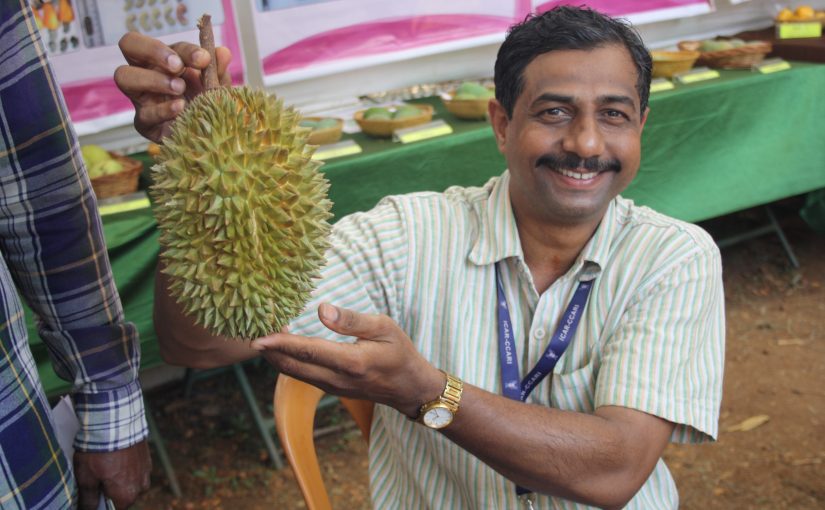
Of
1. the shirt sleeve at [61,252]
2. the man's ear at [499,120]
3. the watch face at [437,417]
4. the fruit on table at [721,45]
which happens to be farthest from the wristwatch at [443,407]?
the fruit on table at [721,45]

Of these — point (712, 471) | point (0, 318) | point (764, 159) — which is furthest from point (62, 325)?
point (764, 159)

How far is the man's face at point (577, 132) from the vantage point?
1735 millimetres

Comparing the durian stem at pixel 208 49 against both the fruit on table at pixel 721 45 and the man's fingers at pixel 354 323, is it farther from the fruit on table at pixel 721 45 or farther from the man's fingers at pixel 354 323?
the fruit on table at pixel 721 45

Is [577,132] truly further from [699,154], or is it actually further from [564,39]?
[699,154]

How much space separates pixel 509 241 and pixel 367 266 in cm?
36

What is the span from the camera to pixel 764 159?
442cm

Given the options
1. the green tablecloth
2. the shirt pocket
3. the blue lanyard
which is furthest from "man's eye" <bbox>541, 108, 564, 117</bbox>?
the green tablecloth

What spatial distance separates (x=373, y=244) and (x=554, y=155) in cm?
49

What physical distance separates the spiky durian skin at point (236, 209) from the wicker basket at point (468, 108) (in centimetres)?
246

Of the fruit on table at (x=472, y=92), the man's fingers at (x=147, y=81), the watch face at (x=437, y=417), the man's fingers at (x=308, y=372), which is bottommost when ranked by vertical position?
Result: the fruit on table at (x=472, y=92)

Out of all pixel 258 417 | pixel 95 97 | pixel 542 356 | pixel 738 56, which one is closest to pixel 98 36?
pixel 95 97

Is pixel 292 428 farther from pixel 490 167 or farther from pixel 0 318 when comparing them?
pixel 490 167

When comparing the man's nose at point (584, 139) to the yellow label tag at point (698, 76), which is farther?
the yellow label tag at point (698, 76)

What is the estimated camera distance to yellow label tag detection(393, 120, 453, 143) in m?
3.56
